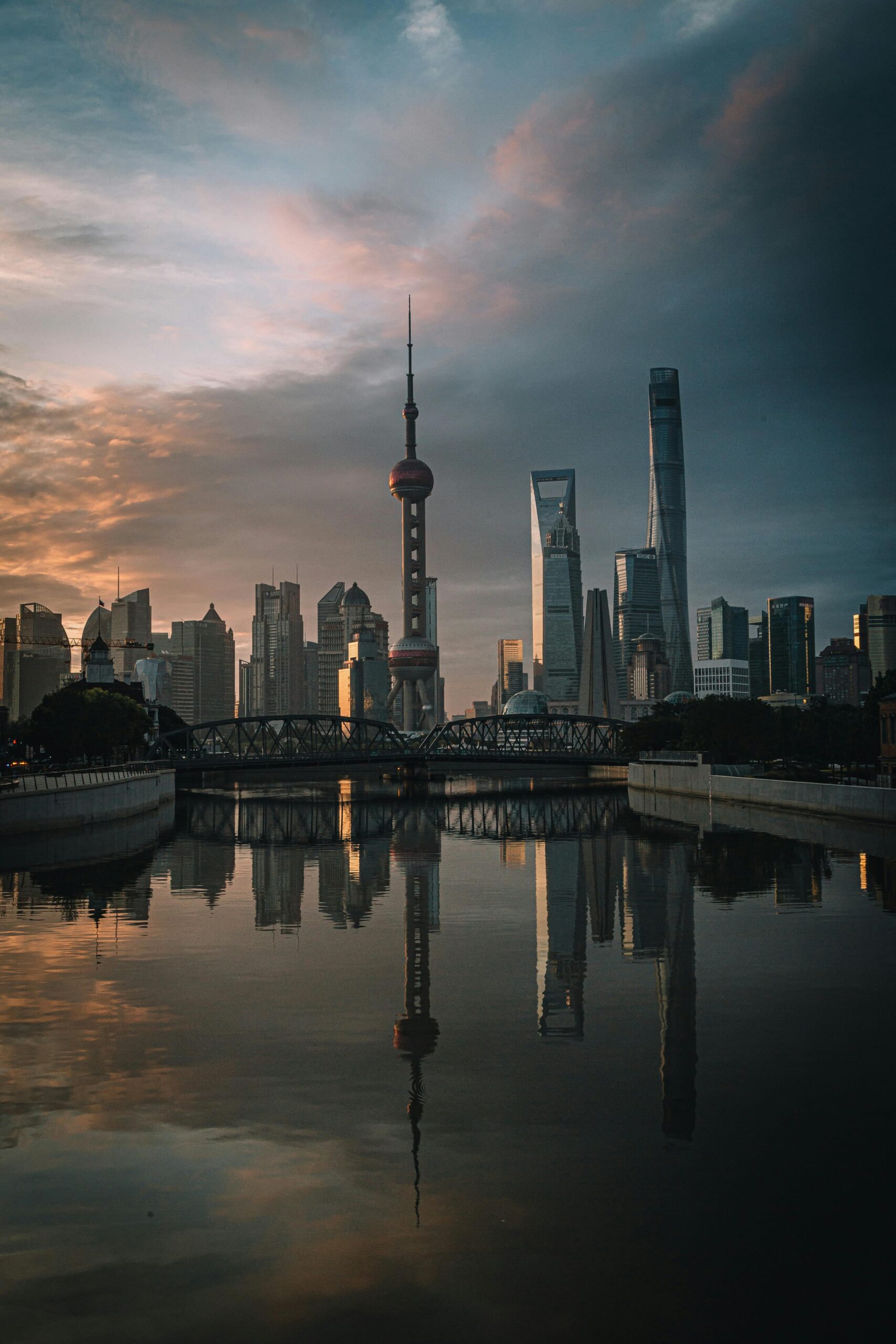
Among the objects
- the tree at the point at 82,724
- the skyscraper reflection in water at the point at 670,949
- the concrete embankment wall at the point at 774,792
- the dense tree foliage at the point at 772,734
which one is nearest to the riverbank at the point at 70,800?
the tree at the point at 82,724

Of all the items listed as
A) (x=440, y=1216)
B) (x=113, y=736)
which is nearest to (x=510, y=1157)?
(x=440, y=1216)

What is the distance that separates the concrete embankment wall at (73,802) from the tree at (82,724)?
17.6m

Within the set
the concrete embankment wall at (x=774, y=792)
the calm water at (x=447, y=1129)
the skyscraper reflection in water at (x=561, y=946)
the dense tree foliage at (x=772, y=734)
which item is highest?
the dense tree foliage at (x=772, y=734)

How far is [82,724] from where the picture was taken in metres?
116

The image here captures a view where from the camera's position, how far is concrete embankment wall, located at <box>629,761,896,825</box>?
7281 centimetres

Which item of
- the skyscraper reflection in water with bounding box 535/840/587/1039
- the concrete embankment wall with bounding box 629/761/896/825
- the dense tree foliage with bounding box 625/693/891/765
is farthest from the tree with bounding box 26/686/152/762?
the skyscraper reflection in water with bounding box 535/840/587/1039

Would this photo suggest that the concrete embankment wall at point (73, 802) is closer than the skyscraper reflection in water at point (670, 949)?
No

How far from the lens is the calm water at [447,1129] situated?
12453 mm

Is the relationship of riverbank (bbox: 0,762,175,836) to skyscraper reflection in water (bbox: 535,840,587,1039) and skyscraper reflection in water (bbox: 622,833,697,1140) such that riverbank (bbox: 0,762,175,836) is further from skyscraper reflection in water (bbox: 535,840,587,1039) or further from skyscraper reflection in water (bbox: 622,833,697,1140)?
skyscraper reflection in water (bbox: 622,833,697,1140)

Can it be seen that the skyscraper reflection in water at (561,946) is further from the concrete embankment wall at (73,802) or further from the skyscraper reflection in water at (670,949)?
the concrete embankment wall at (73,802)

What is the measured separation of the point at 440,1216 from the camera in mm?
14391

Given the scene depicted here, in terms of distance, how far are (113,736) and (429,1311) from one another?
113m

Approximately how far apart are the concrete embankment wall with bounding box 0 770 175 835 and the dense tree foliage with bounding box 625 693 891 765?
65.6 m

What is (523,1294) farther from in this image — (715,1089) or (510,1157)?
(715,1089)
